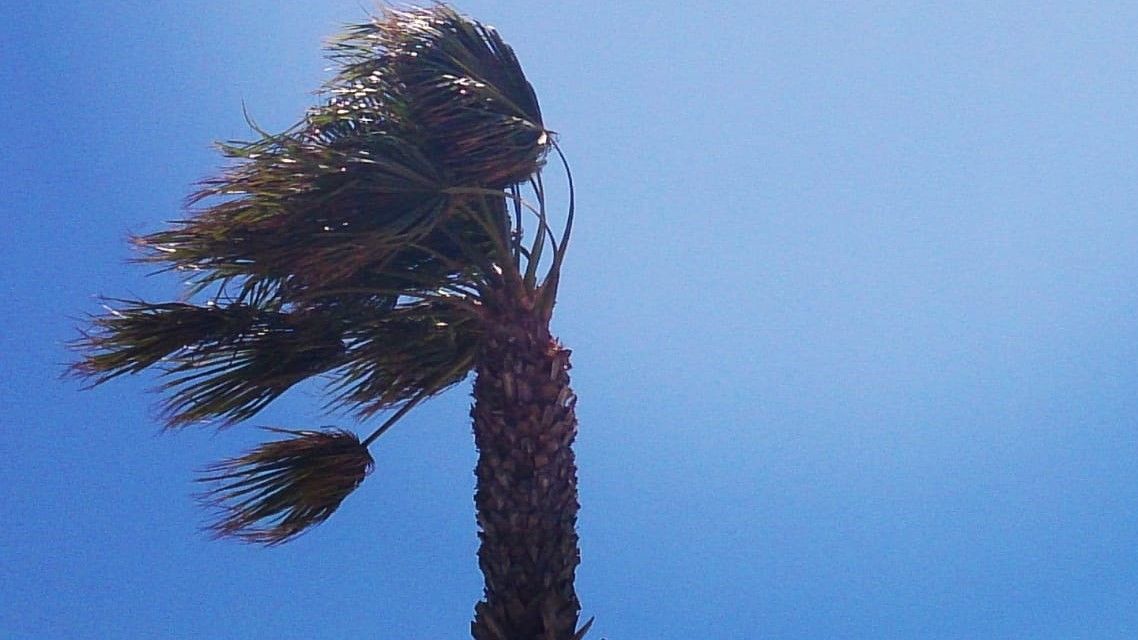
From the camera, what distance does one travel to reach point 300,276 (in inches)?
295

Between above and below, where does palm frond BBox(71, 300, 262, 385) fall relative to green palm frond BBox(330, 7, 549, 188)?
below

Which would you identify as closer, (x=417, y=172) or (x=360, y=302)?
(x=417, y=172)

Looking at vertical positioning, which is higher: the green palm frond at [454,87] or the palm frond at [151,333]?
the green palm frond at [454,87]

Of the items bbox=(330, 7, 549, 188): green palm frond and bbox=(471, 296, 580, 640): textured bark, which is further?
bbox=(330, 7, 549, 188): green palm frond

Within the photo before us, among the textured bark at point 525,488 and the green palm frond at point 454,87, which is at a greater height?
the green palm frond at point 454,87

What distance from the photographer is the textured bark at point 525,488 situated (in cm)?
709

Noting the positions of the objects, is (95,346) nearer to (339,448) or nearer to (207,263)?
(207,263)

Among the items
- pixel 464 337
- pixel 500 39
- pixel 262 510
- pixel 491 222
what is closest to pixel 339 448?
pixel 262 510

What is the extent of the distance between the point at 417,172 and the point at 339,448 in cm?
178

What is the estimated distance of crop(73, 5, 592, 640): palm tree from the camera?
726cm

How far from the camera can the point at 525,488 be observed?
7.21 m

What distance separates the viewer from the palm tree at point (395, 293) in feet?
23.8

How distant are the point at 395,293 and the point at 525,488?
57.8 inches

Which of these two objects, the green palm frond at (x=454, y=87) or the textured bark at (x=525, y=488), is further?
the green palm frond at (x=454, y=87)
